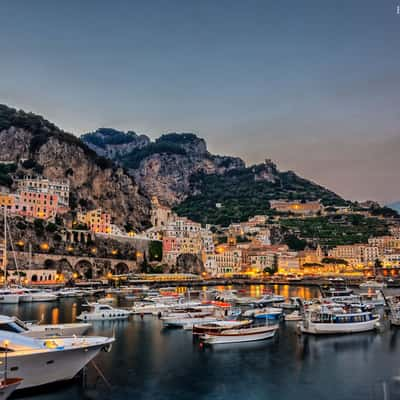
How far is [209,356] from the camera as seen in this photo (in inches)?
933

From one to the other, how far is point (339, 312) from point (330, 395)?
1435cm

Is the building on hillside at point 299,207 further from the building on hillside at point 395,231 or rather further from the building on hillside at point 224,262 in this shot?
the building on hillside at point 224,262

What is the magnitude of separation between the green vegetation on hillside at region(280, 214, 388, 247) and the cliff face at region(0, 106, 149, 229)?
4537 cm

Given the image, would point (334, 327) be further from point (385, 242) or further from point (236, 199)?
point (236, 199)

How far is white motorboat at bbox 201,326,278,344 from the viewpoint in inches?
1029

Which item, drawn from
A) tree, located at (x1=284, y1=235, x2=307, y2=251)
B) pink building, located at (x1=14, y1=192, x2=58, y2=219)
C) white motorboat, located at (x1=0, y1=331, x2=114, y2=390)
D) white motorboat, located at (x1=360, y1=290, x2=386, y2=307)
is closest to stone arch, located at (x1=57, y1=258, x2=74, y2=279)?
pink building, located at (x1=14, y1=192, x2=58, y2=219)

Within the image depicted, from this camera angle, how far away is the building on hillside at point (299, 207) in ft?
514

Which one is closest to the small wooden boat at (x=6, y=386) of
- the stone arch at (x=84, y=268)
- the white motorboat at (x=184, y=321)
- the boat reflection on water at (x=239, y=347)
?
the boat reflection on water at (x=239, y=347)

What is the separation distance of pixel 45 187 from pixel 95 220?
10813 mm

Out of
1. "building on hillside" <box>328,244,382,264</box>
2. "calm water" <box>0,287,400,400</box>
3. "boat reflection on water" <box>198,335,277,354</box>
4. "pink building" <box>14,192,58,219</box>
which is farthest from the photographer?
"building on hillside" <box>328,244,382,264</box>

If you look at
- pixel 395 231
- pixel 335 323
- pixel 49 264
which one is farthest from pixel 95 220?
pixel 395 231

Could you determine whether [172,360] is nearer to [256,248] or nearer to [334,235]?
[256,248]

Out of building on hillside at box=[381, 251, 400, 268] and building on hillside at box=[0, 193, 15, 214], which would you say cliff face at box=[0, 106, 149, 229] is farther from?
building on hillside at box=[381, 251, 400, 268]

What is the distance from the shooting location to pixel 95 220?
88188 mm
